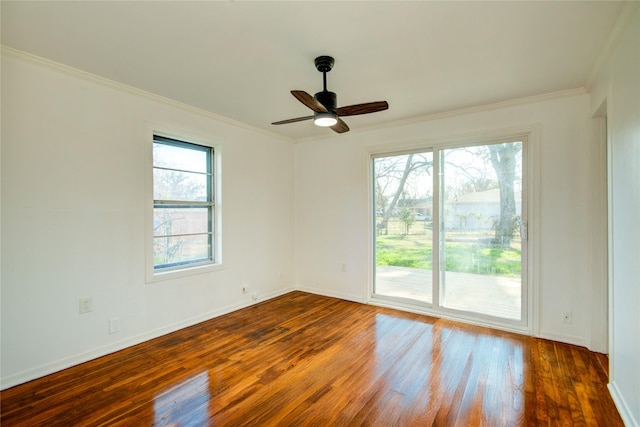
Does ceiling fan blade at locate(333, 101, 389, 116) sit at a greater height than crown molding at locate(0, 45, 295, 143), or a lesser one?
lesser

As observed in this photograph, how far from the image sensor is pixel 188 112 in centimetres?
355

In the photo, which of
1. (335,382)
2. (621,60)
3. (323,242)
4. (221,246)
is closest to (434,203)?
(323,242)

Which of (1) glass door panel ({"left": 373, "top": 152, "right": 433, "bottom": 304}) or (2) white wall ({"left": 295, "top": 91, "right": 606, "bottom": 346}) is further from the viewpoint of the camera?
(1) glass door panel ({"left": 373, "top": 152, "right": 433, "bottom": 304})

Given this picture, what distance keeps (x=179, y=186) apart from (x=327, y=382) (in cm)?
264

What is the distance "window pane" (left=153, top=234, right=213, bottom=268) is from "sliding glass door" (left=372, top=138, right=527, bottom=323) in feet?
7.80

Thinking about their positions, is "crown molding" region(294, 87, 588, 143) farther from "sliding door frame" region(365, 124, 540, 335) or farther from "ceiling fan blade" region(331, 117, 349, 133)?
"ceiling fan blade" region(331, 117, 349, 133)

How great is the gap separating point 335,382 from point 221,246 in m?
2.26

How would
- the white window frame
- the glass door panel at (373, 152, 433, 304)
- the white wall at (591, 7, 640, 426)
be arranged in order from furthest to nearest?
the glass door panel at (373, 152, 433, 304), the white window frame, the white wall at (591, 7, 640, 426)

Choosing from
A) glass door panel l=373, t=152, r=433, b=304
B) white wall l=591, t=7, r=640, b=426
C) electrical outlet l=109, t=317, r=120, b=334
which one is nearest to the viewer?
white wall l=591, t=7, r=640, b=426

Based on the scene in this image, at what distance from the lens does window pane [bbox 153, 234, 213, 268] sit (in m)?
3.37

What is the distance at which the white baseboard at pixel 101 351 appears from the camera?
2.35 meters

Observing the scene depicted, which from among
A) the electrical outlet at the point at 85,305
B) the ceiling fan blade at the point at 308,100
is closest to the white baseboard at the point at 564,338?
the ceiling fan blade at the point at 308,100

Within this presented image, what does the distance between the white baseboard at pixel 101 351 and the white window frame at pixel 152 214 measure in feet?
1.78

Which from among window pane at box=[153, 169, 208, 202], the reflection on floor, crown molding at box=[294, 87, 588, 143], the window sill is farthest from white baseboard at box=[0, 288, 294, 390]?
crown molding at box=[294, 87, 588, 143]
